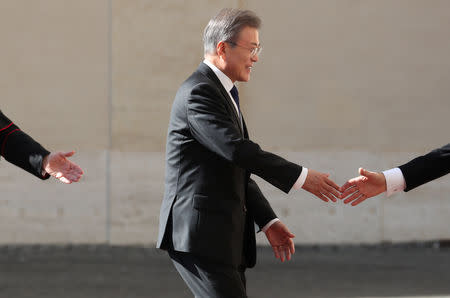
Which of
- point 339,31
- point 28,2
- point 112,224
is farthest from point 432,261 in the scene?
point 28,2

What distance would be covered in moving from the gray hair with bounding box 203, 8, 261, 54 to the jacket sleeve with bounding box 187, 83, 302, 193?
32cm

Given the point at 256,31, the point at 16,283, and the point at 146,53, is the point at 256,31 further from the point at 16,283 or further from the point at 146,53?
the point at 146,53

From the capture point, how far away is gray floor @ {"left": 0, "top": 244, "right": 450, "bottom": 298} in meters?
7.25

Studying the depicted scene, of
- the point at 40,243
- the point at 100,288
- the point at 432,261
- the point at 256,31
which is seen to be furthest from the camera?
the point at 40,243

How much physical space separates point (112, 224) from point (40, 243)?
0.88m

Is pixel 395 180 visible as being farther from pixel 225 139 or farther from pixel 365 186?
pixel 225 139

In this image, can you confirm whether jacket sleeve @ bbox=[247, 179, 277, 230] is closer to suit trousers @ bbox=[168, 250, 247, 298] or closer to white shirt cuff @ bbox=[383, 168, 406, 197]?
suit trousers @ bbox=[168, 250, 247, 298]

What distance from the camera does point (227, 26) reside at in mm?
3863

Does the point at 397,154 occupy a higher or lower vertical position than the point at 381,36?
lower

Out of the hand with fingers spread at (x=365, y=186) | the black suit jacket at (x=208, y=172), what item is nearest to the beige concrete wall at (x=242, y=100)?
the hand with fingers spread at (x=365, y=186)

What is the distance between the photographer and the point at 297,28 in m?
10.0

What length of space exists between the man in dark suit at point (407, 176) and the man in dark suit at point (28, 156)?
154 centimetres

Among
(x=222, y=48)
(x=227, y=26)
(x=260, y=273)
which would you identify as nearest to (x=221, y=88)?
(x=222, y=48)

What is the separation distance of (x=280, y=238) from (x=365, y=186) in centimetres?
61
